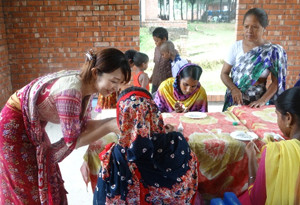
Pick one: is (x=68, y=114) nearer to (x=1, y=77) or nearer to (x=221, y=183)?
(x=221, y=183)

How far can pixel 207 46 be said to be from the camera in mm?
5758

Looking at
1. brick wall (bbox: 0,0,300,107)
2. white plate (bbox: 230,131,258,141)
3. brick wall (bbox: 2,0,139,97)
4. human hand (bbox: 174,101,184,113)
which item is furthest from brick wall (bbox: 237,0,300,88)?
white plate (bbox: 230,131,258,141)

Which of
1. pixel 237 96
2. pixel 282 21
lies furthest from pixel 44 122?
pixel 282 21

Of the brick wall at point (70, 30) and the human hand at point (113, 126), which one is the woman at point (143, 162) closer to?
the human hand at point (113, 126)

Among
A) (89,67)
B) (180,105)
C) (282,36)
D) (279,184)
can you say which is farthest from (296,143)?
(282,36)

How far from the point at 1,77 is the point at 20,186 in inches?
140

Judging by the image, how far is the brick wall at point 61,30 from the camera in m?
4.76

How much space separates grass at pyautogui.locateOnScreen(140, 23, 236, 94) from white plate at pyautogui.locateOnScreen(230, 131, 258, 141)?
135 inches

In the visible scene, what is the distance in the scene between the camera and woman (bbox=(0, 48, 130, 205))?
1.52 metres

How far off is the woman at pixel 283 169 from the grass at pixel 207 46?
392cm

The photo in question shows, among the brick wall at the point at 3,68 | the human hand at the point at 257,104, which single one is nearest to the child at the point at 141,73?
the human hand at the point at 257,104

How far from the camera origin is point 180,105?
2.75m

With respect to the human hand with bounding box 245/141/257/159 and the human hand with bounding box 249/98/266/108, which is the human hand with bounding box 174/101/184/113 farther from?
the human hand with bounding box 245/141/257/159

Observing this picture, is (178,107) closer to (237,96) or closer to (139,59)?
(237,96)
